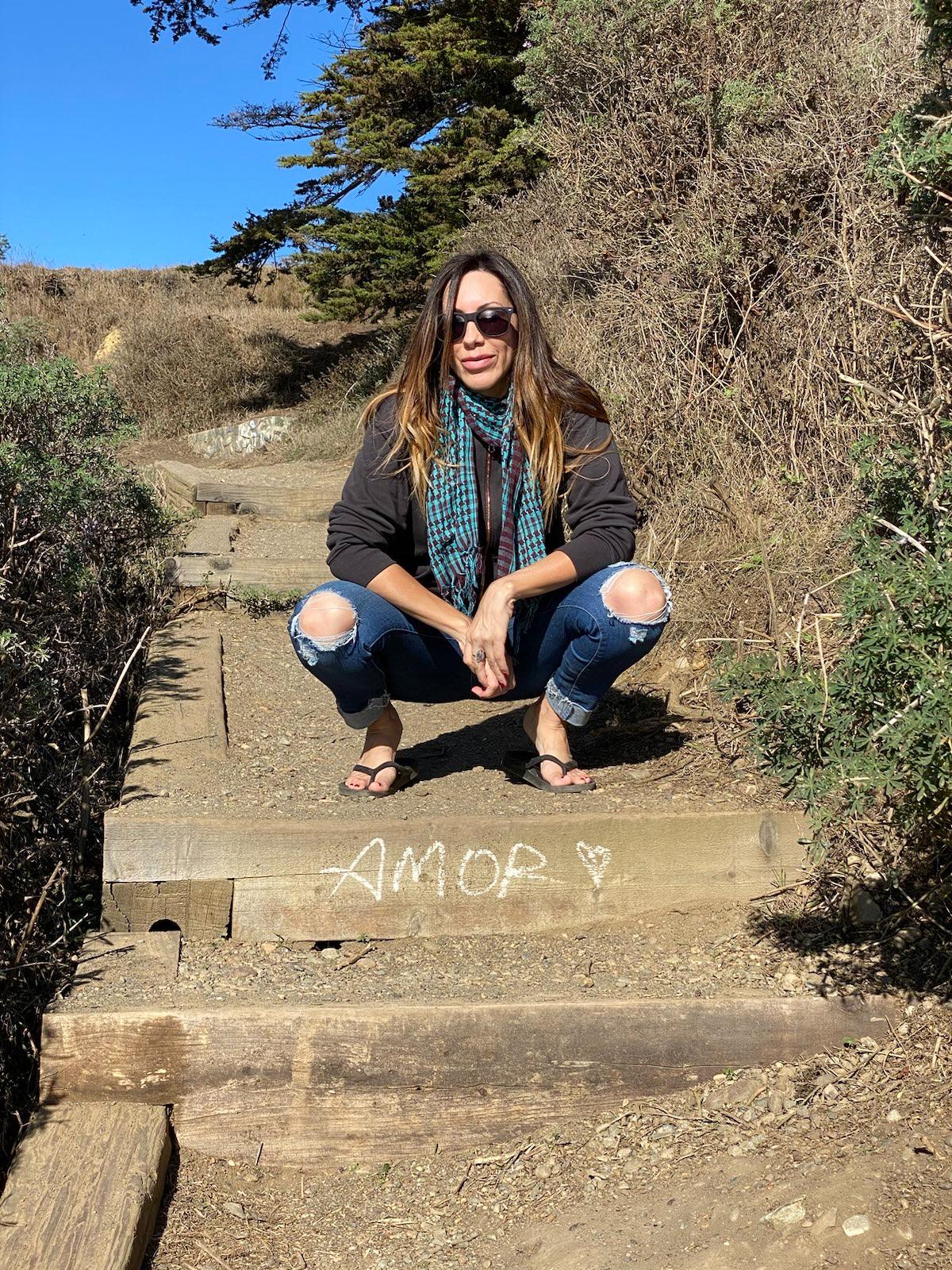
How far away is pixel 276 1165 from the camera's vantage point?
272 cm

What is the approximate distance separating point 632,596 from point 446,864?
904mm

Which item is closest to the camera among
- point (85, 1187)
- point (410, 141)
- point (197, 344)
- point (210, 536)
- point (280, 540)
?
point (85, 1187)

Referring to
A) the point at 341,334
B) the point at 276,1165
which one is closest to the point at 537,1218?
the point at 276,1165

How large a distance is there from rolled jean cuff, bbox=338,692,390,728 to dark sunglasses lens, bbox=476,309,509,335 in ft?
3.65

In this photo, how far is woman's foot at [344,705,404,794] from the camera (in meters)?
3.46

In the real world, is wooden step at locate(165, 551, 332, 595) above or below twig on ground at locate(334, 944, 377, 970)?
above

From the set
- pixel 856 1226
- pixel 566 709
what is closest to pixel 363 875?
pixel 566 709

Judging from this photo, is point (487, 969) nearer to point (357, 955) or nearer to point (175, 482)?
point (357, 955)

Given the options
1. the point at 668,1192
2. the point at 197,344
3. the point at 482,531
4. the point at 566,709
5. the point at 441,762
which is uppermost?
the point at 197,344

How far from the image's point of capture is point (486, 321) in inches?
128

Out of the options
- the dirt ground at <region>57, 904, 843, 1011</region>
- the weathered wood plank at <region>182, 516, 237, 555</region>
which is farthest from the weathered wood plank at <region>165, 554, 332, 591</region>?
the dirt ground at <region>57, 904, 843, 1011</region>

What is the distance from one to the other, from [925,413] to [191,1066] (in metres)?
2.22

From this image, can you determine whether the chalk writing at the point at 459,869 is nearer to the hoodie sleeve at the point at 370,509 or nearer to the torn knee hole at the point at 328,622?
the torn knee hole at the point at 328,622

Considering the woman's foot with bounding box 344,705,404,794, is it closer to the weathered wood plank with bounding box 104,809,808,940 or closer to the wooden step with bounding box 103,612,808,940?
the wooden step with bounding box 103,612,808,940
